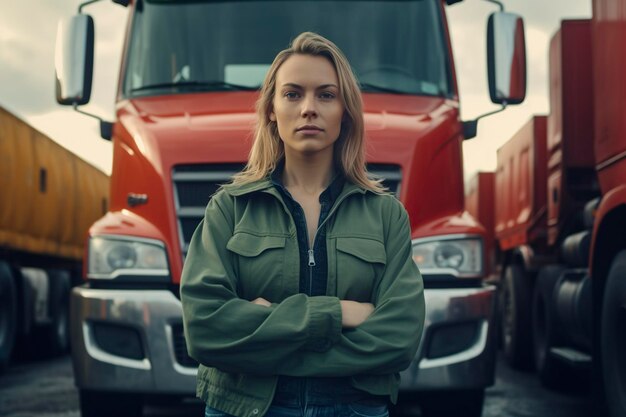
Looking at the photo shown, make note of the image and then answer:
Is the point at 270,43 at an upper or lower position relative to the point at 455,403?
upper

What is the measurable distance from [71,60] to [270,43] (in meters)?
1.17

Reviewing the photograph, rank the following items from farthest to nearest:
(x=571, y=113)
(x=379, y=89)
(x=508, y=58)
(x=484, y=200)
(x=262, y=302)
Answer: (x=484, y=200) < (x=571, y=113) < (x=379, y=89) < (x=508, y=58) < (x=262, y=302)

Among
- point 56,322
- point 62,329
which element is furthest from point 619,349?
point 62,329

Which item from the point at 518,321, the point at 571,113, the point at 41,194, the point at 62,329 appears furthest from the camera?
the point at 62,329

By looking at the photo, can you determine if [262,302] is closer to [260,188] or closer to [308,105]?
[260,188]

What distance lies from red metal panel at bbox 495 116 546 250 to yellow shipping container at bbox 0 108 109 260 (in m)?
5.84

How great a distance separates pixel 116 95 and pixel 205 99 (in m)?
0.72

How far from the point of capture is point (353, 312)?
2.47 metres

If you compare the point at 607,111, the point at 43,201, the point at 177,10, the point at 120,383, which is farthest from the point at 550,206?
the point at 43,201

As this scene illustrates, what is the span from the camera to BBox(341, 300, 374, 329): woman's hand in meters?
2.45

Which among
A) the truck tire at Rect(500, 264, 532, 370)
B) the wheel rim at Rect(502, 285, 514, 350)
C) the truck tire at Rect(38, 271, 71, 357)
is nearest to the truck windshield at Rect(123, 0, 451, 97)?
the truck tire at Rect(500, 264, 532, 370)

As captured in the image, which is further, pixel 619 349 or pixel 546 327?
pixel 546 327

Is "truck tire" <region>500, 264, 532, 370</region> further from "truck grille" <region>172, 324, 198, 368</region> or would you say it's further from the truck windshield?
"truck grille" <region>172, 324, 198, 368</region>

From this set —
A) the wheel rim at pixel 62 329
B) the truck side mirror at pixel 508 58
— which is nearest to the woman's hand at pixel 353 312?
the truck side mirror at pixel 508 58
